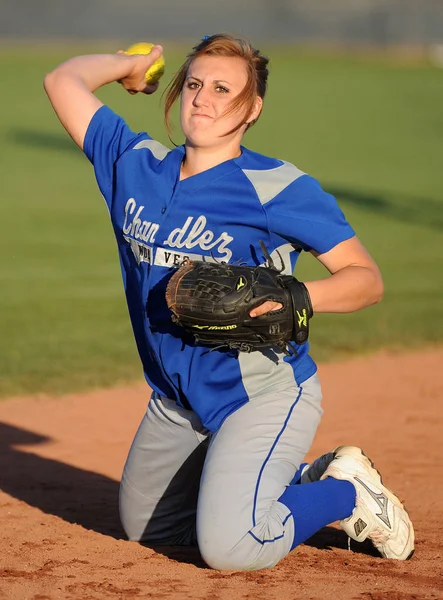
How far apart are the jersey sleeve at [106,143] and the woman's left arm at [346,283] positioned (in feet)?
2.84

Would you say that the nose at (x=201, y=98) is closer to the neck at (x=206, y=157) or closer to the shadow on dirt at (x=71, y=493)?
the neck at (x=206, y=157)

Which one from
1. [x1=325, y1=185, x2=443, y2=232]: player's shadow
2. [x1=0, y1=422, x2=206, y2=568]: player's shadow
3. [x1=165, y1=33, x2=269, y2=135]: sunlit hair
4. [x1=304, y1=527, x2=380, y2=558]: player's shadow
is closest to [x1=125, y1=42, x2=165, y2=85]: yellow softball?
[x1=165, y1=33, x2=269, y2=135]: sunlit hair

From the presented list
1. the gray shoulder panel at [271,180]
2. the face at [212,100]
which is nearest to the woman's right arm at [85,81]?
the face at [212,100]

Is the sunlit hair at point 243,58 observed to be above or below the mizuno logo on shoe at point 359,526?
above

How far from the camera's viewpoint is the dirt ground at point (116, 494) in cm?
319

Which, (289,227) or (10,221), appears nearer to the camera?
(289,227)

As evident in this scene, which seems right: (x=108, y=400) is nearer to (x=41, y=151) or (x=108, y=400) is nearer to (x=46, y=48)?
(x=41, y=151)

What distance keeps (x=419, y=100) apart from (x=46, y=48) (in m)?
20.4

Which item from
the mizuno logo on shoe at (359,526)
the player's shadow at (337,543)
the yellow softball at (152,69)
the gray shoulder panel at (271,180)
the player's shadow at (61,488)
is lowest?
the player's shadow at (61,488)

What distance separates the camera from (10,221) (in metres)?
11.8

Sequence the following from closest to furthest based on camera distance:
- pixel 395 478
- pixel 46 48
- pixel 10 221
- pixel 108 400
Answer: pixel 395 478 < pixel 108 400 < pixel 10 221 < pixel 46 48

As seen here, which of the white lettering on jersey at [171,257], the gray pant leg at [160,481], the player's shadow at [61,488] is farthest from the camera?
the player's shadow at [61,488]

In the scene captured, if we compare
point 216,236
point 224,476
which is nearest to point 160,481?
point 224,476

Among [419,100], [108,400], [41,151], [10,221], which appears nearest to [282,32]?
[419,100]
